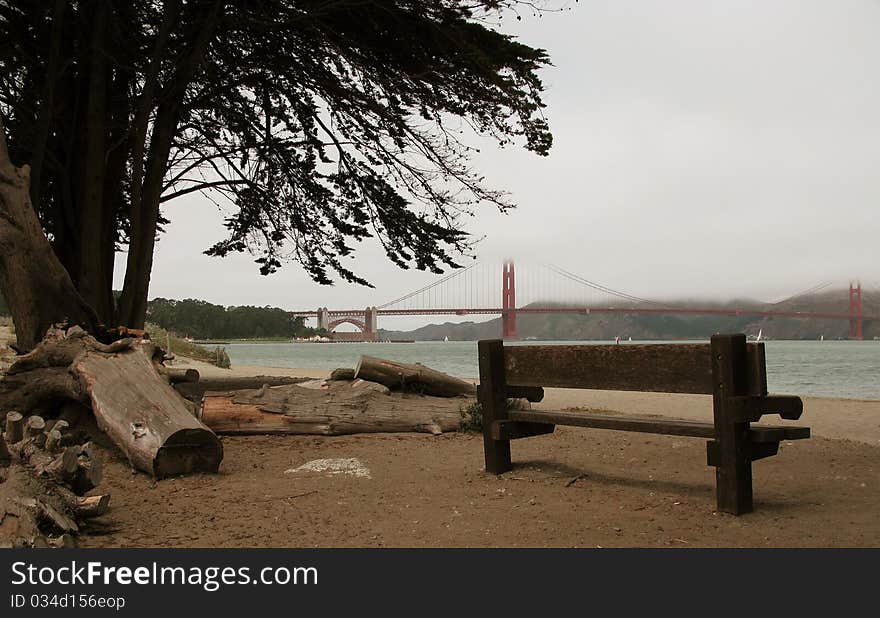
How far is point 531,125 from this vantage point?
336 inches

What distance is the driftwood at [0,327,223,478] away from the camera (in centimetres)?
471

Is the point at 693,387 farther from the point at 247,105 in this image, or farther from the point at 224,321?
the point at 224,321

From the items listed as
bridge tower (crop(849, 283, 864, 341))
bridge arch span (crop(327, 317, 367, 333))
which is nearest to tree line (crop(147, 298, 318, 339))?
bridge arch span (crop(327, 317, 367, 333))

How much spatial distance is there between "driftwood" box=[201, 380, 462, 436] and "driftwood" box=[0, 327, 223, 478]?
31.3 inches

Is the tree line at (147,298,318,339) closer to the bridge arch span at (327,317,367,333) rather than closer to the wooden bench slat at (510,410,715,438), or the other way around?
the bridge arch span at (327,317,367,333)

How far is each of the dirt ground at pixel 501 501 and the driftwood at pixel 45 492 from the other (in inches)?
5.8

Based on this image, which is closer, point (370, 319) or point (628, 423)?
point (628, 423)

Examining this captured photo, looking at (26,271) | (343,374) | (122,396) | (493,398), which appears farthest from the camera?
(343,374)

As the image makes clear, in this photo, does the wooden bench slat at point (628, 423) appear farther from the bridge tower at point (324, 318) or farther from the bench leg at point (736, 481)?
the bridge tower at point (324, 318)

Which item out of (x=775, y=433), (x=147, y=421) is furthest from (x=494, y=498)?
(x=147, y=421)

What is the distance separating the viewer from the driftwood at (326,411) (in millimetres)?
6426

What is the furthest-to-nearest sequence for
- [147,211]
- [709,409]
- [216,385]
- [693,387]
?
[709,409] < [216,385] < [147,211] < [693,387]

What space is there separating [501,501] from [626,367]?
101 cm

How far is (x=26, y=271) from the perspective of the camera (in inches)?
270
